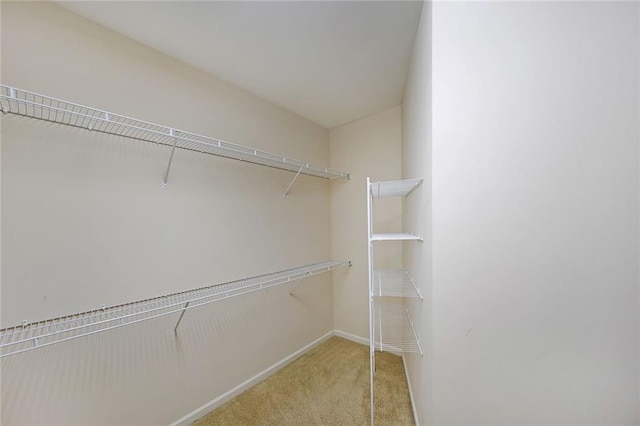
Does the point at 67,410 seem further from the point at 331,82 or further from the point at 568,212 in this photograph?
the point at 331,82

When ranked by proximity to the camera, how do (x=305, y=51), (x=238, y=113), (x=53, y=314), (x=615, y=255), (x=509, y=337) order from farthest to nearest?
(x=238, y=113), (x=305, y=51), (x=53, y=314), (x=509, y=337), (x=615, y=255)

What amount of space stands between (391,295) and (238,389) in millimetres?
1375

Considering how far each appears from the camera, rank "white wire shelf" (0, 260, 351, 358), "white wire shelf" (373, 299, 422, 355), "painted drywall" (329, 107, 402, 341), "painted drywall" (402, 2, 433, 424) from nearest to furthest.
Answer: "white wire shelf" (0, 260, 351, 358) < "painted drywall" (402, 2, 433, 424) < "white wire shelf" (373, 299, 422, 355) < "painted drywall" (329, 107, 402, 341)

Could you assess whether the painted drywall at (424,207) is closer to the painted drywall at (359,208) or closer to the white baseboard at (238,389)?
the painted drywall at (359,208)

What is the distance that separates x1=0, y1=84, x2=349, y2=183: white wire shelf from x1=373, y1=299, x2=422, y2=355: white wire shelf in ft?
4.87

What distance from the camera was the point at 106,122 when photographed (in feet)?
3.82

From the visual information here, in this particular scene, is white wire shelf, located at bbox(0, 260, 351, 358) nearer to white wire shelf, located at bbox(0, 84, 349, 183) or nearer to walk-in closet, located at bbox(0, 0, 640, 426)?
walk-in closet, located at bbox(0, 0, 640, 426)

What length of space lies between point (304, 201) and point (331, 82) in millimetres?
1071

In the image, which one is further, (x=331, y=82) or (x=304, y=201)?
(x=304, y=201)

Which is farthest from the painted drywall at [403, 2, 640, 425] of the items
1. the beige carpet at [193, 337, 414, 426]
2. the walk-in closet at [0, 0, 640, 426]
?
the beige carpet at [193, 337, 414, 426]

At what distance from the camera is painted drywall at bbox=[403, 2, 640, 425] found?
2.66ft

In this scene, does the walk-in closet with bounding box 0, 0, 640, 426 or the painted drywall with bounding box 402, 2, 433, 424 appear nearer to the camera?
the walk-in closet with bounding box 0, 0, 640, 426

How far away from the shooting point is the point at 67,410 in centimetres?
108

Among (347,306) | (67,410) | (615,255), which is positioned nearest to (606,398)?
(615,255)
